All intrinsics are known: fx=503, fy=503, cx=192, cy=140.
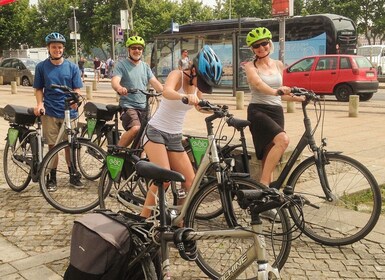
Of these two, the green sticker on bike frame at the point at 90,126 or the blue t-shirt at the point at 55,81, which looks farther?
the green sticker on bike frame at the point at 90,126

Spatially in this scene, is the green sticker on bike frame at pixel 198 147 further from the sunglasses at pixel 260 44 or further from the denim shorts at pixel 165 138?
the sunglasses at pixel 260 44

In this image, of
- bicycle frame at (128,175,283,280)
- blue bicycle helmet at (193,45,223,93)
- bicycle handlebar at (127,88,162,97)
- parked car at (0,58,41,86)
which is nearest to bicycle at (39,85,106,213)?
bicycle handlebar at (127,88,162,97)

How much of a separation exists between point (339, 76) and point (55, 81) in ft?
42.2

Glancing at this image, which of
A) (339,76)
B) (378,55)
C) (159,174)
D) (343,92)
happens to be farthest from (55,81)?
(378,55)

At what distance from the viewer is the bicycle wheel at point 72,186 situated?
5.05 meters

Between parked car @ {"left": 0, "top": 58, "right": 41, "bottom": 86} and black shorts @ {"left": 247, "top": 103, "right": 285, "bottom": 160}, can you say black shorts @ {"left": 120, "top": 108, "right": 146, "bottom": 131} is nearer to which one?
black shorts @ {"left": 247, "top": 103, "right": 285, "bottom": 160}

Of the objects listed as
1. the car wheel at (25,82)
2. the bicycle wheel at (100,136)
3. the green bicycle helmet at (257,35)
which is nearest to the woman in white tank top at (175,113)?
the green bicycle helmet at (257,35)

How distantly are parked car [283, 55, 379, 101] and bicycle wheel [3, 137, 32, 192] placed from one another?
42.3 ft

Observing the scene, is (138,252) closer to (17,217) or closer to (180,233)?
(180,233)

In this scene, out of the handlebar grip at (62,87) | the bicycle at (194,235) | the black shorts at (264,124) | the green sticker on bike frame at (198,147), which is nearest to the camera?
the bicycle at (194,235)

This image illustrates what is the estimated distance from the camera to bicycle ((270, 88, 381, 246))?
4.00 m

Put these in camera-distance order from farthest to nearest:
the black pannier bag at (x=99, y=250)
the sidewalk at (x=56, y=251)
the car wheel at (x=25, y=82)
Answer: the car wheel at (x=25, y=82), the sidewalk at (x=56, y=251), the black pannier bag at (x=99, y=250)

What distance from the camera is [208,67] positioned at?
3324 mm

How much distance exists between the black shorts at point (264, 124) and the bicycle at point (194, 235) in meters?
1.78
